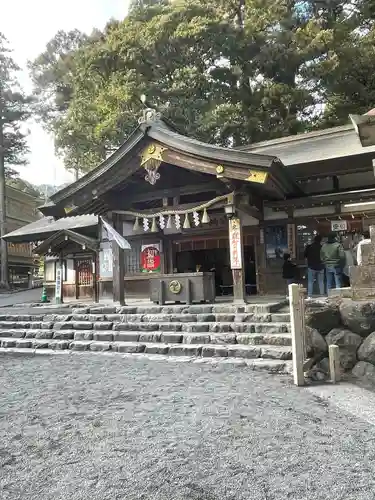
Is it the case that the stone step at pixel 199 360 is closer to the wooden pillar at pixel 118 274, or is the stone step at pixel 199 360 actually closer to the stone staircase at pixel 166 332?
the stone staircase at pixel 166 332

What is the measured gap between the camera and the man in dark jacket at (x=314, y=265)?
35.2ft

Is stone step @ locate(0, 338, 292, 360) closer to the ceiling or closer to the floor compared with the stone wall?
closer to the floor

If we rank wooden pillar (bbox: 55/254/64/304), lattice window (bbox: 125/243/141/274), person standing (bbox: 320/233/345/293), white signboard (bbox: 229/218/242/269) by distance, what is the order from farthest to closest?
wooden pillar (bbox: 55/254/64/304)
lattice window (bbox: 125/243/141/274)
person standing (bbox: 320/233/345/293)
white signboard (bbox: 229/218/242/269)

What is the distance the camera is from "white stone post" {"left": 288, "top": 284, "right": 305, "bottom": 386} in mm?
5203

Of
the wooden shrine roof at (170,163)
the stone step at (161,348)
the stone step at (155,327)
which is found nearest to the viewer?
the stone step at (161,348)

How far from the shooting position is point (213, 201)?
10008mm

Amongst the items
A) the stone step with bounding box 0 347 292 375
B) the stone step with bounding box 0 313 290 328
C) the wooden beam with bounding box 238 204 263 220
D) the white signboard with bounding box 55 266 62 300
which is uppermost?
the wooden beam with bounding box 238 204 263 220

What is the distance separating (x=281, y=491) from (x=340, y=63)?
66.4ft

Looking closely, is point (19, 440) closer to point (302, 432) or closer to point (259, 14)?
point (302, 432)

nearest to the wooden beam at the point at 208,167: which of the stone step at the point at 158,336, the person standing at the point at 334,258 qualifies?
the person standing at the point at 334,258

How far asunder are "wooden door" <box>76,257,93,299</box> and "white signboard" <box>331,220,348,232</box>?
31.7 feet

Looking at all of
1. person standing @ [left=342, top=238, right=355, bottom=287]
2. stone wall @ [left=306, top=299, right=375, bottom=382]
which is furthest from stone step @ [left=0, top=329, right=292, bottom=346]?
person standing @ [left=342, top=238, right=355, bottom=287]

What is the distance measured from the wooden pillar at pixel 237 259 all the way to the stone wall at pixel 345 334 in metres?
3.27

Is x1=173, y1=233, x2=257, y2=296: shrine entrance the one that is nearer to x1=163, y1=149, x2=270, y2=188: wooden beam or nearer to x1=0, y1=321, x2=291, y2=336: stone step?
x1=163, y1=149, x2=270, y2=188: wooden beam
